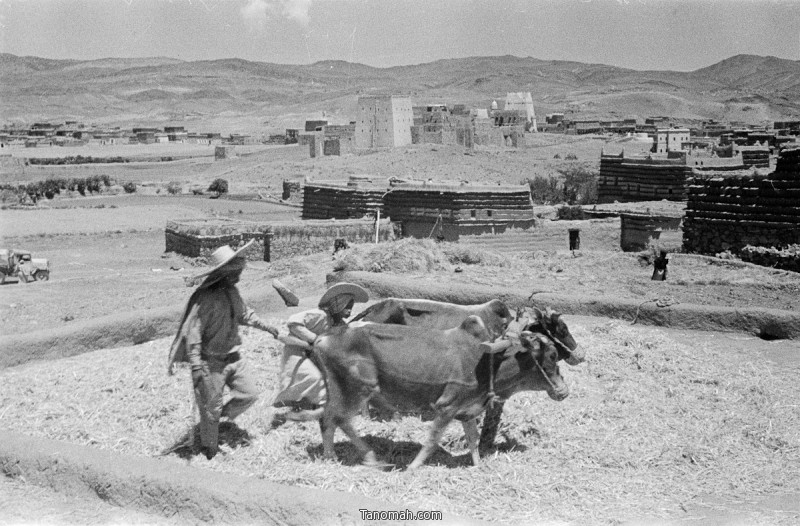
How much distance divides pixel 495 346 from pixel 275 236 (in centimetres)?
1616

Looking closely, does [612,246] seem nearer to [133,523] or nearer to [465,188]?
[465,188]

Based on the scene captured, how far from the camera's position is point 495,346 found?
17.3 ft

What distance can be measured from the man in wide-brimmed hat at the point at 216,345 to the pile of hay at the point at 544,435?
0.23 metres

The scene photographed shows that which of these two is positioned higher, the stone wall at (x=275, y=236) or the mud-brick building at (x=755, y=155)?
the mud-brick building at (x=755, y=155)

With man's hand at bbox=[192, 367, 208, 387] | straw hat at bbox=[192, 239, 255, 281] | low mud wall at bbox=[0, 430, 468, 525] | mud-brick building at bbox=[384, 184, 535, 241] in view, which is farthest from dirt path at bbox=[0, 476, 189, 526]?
mud-brick building at bbox=[384, 184, 535, 241]

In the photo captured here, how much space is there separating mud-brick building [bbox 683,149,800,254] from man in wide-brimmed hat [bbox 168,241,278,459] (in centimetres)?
1103

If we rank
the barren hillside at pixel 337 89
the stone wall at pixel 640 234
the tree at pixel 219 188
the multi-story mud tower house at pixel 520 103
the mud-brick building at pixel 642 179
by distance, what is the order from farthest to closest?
the barren hillside at pixel 337 89 → the multi-story mud tower house at pixel 520 103 → the tree at pixel 219 188 → the mud-brick building at pixel 642 179 → the stone wall at pixel 640 234

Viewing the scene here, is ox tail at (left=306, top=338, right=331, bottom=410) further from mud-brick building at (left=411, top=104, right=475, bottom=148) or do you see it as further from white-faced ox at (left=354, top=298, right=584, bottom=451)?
mud-brick building at (left=411, top=104, right=475, bottom=148)

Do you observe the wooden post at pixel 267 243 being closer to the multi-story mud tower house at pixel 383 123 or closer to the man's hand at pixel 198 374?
the man's hand at pixel 198 374

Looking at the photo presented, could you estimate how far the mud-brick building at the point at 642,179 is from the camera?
26.6m

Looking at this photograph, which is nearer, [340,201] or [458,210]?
[458,210]

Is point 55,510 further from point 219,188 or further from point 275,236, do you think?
point 219,188

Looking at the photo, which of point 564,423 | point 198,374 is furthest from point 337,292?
point 564,423

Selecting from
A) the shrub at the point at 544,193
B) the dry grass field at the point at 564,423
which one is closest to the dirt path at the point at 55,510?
the dry grass field at the point at 564,423
